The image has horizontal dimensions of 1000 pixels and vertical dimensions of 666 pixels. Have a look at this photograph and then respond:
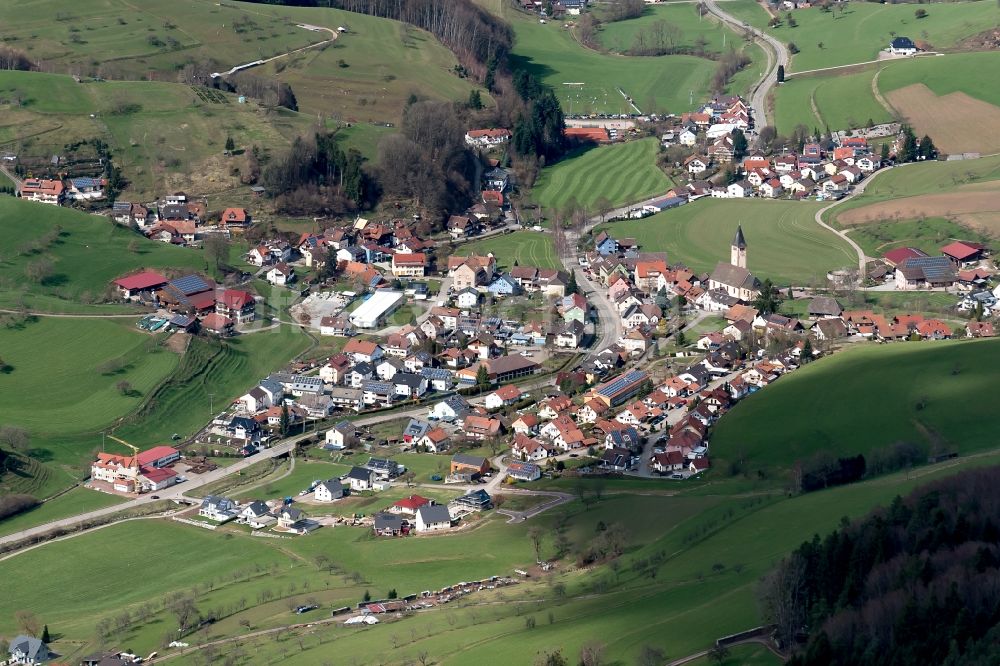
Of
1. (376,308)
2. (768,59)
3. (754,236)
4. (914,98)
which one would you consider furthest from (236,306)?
(768,59)

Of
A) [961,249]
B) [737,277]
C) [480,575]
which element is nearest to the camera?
[480,575]

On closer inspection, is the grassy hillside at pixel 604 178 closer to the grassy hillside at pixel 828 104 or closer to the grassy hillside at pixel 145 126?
the grassy hillside at pixel 828 104

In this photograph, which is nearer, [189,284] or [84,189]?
[189,284]

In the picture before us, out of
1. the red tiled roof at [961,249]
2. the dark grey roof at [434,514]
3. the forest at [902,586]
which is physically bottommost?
the dark grey roof at [434,514]

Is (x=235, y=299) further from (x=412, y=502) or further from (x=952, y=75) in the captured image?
(x=952, y=75)

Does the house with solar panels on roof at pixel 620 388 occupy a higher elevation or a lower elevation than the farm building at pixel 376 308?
higher

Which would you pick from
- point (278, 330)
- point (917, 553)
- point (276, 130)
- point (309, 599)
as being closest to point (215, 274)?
point (278, 330)

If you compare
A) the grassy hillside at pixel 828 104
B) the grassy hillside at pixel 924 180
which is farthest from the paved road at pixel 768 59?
the grassy hillside at pixel 924 180
